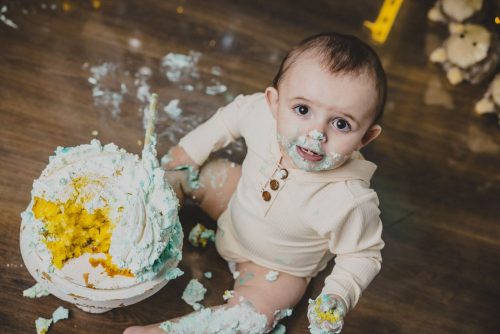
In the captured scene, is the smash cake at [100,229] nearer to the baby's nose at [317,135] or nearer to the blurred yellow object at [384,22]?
the baby's nose at [317,135]

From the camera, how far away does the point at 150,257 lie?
35.0 inches

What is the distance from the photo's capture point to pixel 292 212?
1016mm

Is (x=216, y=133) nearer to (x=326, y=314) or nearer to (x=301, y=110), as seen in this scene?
(x=301, y=110)

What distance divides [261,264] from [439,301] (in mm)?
445

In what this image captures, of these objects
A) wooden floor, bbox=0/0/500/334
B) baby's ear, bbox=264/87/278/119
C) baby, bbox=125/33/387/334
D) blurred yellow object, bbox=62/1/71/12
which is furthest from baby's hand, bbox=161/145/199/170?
blurred yellow object, bbox=62/1/71/12

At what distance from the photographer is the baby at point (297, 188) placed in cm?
92

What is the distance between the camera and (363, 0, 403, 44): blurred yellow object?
164cm

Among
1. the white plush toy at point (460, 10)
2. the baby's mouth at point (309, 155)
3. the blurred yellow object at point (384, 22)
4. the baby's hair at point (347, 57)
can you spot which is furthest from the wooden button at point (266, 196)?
the white plush toy at point (460, 10)

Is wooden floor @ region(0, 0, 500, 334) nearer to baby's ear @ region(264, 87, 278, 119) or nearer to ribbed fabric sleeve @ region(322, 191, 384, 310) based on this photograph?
ribbed fabric sleeve @ region(322, 191, 384, 310)

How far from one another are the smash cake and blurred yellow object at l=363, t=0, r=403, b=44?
3.21 feet

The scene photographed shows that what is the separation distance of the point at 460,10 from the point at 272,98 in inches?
35.6

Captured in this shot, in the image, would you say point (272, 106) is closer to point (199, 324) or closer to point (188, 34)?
point (199, 324)

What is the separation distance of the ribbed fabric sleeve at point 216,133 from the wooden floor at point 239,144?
17cm

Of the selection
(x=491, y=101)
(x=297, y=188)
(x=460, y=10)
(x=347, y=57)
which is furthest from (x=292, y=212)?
(x=460, y=10)
